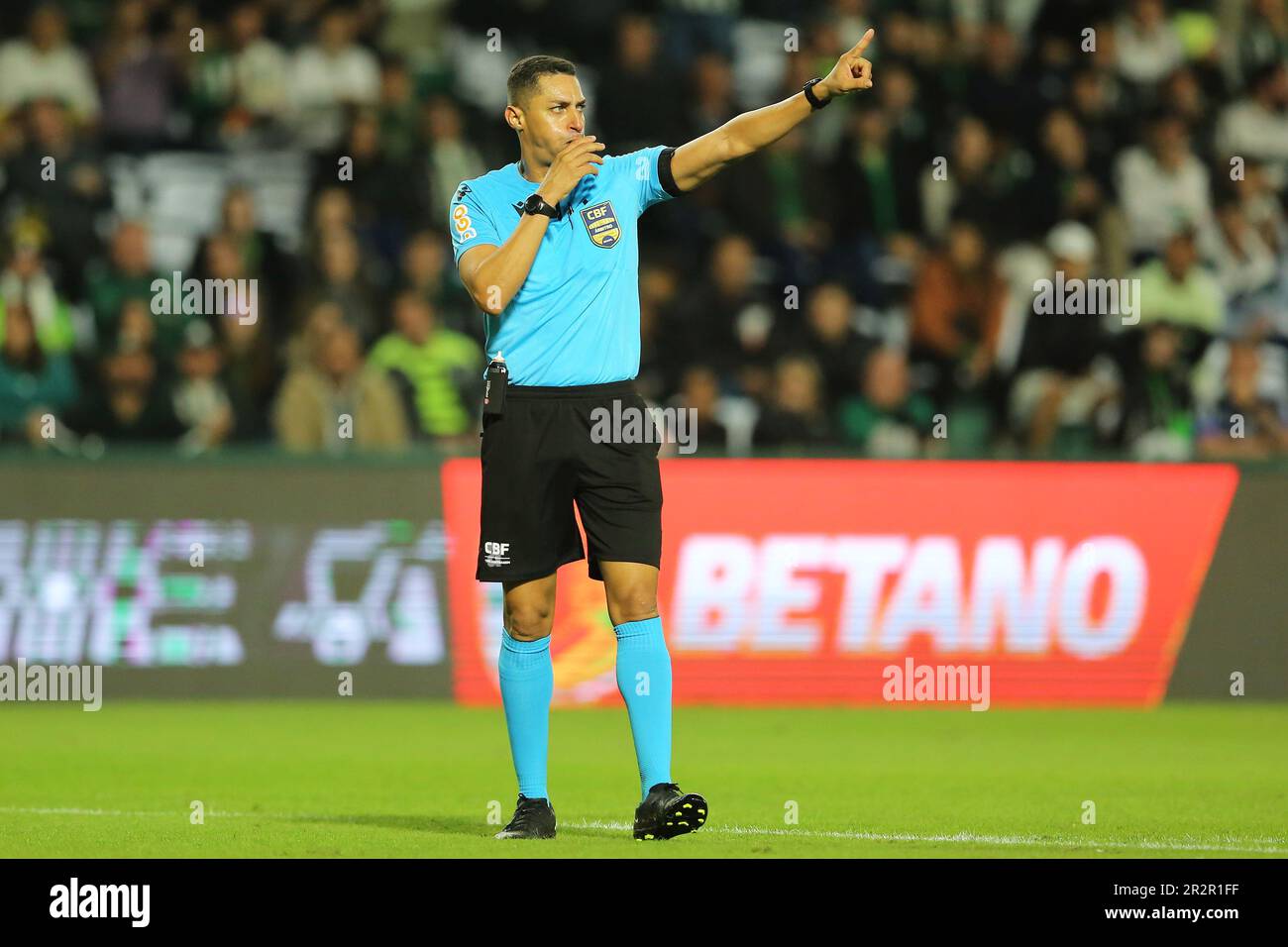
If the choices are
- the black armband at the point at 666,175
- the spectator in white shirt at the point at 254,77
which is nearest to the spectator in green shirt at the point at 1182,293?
the spectator in white shirt at the point at 254,77

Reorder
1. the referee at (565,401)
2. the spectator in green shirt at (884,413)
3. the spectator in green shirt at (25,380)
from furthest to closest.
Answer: the spectator in green shirt at (884,413)
the spectator in green shirt at (25,380)
the referee at (565,401)

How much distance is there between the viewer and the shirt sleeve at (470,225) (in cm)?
752

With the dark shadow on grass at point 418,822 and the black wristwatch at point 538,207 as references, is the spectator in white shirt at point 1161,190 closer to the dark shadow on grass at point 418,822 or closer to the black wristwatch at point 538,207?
the dark shadow on grass at point 418,822

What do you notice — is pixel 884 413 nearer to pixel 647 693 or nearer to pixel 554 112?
pixel 554 112

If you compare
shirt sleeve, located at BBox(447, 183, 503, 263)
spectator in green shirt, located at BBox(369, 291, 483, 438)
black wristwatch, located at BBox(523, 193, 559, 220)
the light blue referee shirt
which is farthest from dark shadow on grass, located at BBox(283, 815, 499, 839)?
spectator in green shirt, located at BBox(369, 291, 483, 438)

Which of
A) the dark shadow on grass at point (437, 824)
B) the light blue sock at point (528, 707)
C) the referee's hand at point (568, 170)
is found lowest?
the dark shadow on grass at point (437, 824)

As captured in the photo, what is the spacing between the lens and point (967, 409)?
1544 cm

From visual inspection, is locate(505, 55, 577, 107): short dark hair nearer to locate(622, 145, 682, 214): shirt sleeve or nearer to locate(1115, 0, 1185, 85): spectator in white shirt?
locate(622, 145, 682, 214): shirt sleeve

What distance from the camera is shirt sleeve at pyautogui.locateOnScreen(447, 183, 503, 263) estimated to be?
7.52 m

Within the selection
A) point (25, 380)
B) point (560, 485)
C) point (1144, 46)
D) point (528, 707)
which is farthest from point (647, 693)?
point (1144, 46)

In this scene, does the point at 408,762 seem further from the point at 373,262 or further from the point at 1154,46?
the point at 1154,46

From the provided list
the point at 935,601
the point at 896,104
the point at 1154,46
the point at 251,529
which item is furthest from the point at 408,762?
the point at 1154,46

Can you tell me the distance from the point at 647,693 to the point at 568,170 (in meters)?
1.82

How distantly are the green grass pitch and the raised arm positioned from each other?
7.80ft
